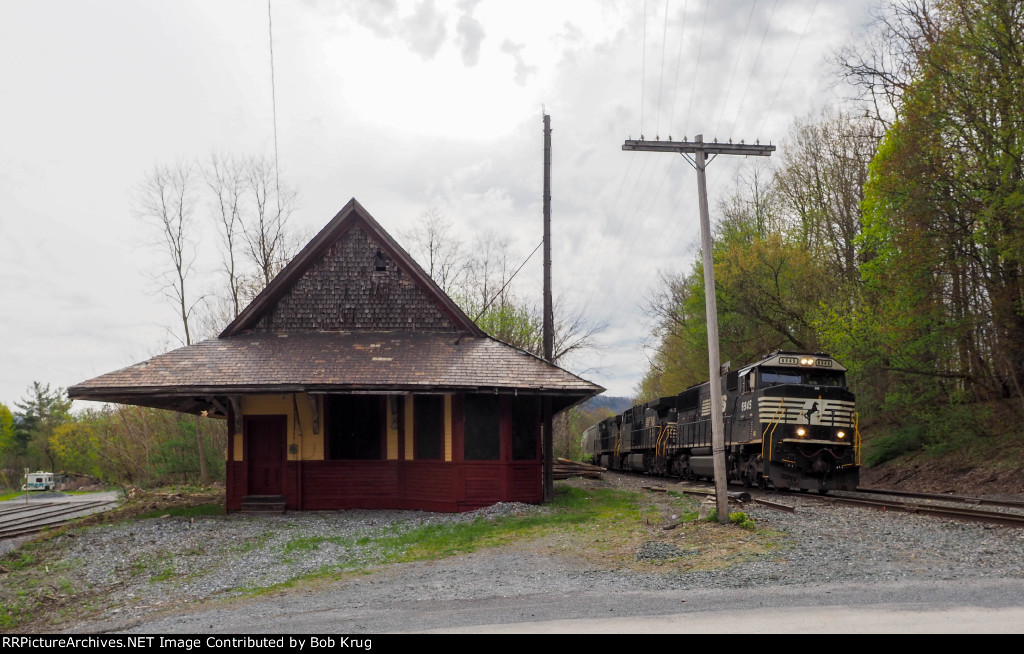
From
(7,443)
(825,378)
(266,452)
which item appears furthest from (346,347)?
→ (7,443)

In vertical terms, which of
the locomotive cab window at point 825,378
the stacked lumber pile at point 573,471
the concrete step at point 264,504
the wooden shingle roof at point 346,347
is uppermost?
the wooden shingle roof at point 346,347

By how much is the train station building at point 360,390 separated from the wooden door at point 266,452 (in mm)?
34

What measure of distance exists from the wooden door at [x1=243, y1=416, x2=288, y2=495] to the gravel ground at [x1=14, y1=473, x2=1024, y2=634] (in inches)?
166

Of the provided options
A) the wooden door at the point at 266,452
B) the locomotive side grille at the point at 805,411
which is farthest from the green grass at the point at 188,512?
the locomotive side grille at the point at 805,411

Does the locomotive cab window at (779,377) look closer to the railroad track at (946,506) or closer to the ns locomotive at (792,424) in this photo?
the ns locomotive at (792,424)

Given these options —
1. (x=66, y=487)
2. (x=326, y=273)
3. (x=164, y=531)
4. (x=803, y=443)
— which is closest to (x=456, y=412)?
(x=326, y=273)

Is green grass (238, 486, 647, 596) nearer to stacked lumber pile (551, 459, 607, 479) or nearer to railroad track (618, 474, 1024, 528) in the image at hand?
railroad track (618, 474, 1024, 528)

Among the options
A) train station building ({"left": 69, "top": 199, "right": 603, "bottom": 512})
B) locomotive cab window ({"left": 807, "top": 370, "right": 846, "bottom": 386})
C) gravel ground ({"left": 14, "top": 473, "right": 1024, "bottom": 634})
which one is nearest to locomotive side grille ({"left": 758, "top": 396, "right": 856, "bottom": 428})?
locomotive cab window ({"left": 807, "top": 370, "right": 846, "bottom": 386})

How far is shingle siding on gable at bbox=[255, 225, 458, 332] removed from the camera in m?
21.3

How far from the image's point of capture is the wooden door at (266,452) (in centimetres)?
1989

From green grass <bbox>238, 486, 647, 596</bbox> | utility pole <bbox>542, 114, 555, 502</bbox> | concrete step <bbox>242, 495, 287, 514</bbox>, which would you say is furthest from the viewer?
utility pole <bbox>542, 114, 555, 502</bbox>

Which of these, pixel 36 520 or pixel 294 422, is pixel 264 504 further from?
pixel 36 520

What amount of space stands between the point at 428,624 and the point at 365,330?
46.9ft

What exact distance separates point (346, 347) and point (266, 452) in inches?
129
